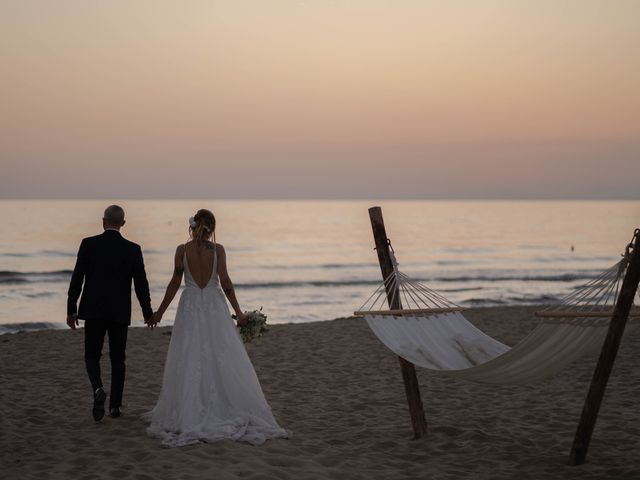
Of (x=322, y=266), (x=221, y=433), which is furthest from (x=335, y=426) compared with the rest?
(x=322, y=266)

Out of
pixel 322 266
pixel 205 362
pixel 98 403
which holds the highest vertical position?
pixel 322 266

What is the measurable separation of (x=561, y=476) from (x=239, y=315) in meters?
2.70

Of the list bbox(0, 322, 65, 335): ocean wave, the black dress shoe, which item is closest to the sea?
bbox(0, 322, 65, 335): ocean wave

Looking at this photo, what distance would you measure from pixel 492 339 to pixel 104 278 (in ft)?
10.3

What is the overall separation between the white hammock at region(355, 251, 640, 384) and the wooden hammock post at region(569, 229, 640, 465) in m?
0.09

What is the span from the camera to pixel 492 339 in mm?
5793

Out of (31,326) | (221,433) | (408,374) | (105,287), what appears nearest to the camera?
(221,433)

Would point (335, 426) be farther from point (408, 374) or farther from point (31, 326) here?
point (31, 326)

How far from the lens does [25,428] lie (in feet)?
20.6

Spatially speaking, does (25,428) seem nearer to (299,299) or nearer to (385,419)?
(385,419)

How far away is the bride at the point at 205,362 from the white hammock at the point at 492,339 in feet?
3.58

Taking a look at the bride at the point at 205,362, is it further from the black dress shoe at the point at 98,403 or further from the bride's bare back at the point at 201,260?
the black dress shoe at the point at 98,403

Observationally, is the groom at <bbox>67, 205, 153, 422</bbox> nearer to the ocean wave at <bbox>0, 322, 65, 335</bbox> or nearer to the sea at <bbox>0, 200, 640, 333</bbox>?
the sea at <bbox>0, 200, 640, 333</bbox>

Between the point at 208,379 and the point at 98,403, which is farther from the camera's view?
the point at 98,403
